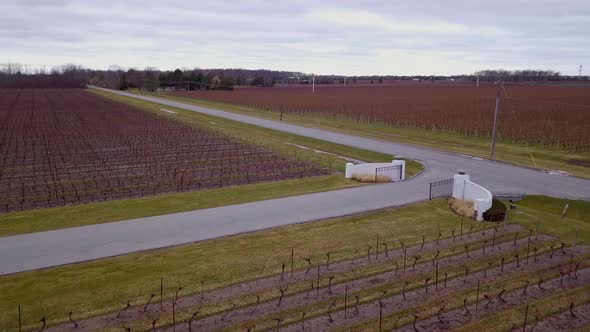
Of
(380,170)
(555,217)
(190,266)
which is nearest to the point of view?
(190,266)

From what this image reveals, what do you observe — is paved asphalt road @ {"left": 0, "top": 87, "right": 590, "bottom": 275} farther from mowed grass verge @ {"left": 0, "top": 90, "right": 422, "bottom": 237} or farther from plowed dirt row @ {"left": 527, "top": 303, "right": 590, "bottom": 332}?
plowed dirt row @ {"left": 527, "top": 303, "right": 590, "bottom": 332}

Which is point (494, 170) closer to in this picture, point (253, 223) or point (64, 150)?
point (253, 223)

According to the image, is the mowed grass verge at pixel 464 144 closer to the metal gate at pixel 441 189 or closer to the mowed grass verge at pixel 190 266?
the metal gate at pixel 441 189

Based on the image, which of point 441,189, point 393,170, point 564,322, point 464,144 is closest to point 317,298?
point 564,322

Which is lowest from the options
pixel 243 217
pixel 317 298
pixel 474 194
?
pixel 317 298

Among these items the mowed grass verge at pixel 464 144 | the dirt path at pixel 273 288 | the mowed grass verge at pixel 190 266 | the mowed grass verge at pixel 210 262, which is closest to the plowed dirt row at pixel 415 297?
the dirt path at pixel 273 288

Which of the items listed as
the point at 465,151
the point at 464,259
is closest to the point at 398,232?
the point at 464,259

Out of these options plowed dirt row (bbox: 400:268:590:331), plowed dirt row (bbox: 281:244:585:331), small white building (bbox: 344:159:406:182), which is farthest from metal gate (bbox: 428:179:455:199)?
plowed dirt row (bbox: 400:268:590:331)

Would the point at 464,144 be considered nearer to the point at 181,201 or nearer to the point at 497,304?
the point at 181,201
